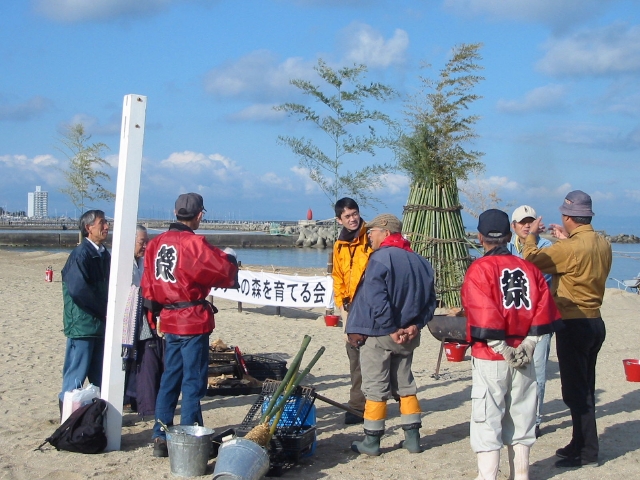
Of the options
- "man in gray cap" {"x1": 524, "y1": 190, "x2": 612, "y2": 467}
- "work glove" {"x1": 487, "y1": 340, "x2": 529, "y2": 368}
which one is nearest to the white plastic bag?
"work glove" {"x1": 487, "y1": 340, "x2": 529, "y2": 368}

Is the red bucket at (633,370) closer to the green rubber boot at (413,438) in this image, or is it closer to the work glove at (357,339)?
the green rubber boot at (413,438)

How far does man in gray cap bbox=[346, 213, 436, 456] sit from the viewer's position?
5.27m

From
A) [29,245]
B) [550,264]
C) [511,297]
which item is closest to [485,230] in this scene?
[511,297]

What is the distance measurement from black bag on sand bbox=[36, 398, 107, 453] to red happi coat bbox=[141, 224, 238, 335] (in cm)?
81

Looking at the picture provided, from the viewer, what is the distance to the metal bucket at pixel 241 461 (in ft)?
14.2

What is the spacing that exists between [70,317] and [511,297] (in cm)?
366

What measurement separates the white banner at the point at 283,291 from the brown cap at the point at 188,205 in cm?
834

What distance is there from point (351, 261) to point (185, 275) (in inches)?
71.0

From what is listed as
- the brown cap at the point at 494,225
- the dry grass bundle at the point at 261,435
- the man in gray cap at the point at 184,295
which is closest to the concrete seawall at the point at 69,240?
the man in gray cap at the point at 184,295

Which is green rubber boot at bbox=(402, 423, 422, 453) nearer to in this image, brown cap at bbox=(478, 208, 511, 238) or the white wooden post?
brown cap at bbox=(478, 208, 511, 238)

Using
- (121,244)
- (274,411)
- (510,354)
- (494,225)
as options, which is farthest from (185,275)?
(510,354)

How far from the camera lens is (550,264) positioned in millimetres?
5160

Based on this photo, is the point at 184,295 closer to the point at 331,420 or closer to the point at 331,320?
the point at 331,420

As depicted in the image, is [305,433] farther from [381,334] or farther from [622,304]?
[622,304]
